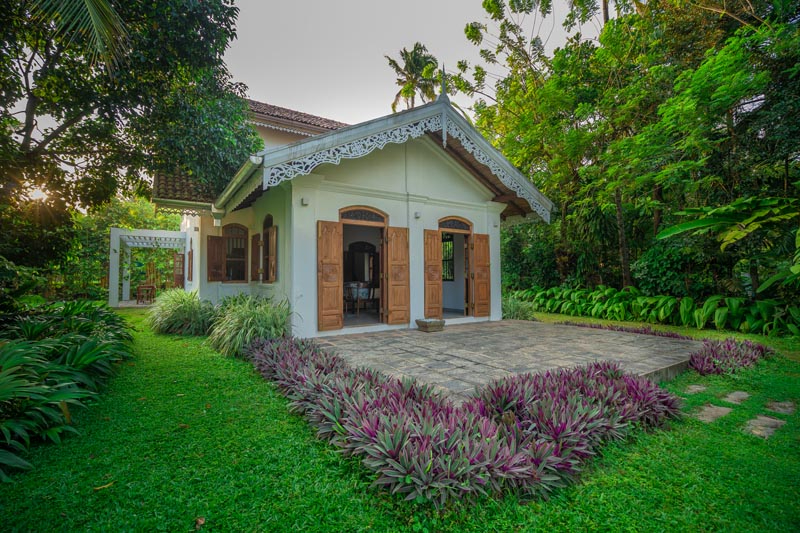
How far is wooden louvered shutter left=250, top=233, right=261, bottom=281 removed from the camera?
27.0 feet

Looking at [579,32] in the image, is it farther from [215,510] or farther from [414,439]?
[215,510]

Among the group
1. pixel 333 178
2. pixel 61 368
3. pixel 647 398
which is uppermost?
pixel 333 178

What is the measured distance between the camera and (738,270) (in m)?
8.04

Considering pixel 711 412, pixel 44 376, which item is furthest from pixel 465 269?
pixel 44 376

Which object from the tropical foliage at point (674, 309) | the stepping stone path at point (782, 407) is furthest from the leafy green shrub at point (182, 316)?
the tropical foliage at point (674, 309)

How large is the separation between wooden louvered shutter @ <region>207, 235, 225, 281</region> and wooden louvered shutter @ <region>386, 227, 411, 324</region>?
4409mm

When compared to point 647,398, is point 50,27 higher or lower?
higher

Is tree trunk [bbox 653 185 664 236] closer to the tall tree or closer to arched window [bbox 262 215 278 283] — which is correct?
arched window [bbox 262 215 278 283]

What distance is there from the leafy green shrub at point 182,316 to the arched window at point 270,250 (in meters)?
1.53

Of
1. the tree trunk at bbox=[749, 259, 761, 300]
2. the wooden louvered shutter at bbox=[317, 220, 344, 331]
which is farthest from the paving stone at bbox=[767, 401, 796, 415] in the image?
the wooden louvered shutter at bbox=[317, 220, 344, 331]

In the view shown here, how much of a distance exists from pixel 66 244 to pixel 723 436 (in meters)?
8.76

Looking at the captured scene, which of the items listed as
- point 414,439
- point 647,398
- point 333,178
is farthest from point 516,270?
point 414,439

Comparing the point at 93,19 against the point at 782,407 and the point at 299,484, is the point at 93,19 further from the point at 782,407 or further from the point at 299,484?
the point at 782,407

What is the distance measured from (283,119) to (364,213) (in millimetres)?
5544
